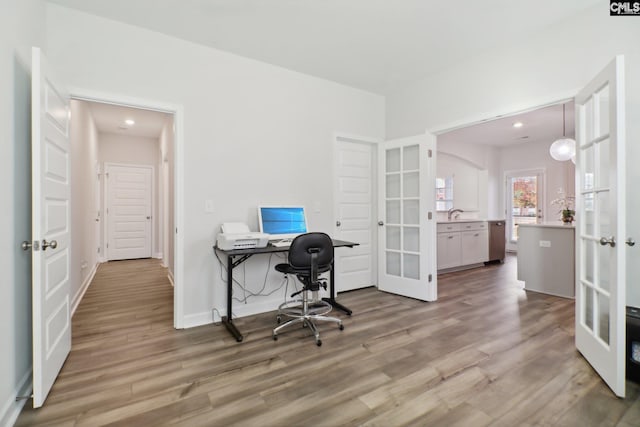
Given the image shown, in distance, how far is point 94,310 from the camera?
3.37 metres

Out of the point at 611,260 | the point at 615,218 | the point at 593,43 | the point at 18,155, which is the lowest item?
the point at 611,260

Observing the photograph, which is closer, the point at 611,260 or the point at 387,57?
the point at 611,260

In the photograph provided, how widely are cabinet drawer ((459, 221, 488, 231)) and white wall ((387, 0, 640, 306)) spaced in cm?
255

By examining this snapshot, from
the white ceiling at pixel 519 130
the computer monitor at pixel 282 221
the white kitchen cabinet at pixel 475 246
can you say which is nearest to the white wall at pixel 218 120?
the computer monitor at pixel 282 221

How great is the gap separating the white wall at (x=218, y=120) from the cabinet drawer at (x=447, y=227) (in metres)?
2.40

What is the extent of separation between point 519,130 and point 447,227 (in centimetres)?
247

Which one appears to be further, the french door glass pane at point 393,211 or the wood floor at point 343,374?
the french door glass pane at point 393,211

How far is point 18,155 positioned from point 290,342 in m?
2.20

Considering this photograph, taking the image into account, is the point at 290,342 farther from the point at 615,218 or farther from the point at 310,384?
the point at 615,218

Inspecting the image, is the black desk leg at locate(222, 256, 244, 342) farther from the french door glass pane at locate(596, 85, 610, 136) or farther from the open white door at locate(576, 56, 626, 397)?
the french door glass pane at locate(596, 85, 610, 136)

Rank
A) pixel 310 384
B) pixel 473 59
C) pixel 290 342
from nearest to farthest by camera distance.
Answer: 1. pixel 310 384
2. pixel 290 342
3. pixel 473 59

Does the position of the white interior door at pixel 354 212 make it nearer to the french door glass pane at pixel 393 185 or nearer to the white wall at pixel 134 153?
the french door glass pane at pixel 393 185

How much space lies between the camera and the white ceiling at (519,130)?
5004 millimetres

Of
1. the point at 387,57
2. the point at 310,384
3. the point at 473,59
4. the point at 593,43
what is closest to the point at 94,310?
the point at 310,384
